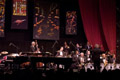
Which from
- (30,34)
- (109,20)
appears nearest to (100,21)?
(109,20)

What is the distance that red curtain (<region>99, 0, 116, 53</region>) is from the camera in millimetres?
13375

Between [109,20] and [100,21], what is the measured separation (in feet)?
1.86

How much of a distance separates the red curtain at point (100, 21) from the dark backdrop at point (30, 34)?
47 centimetres

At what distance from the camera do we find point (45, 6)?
41.9ft

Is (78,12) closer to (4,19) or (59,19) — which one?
(59,19)

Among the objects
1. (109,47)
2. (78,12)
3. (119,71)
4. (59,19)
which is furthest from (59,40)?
(119,71)

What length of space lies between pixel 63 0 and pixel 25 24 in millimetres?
2882

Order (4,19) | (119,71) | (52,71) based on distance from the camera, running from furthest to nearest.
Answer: (4,19), (119,71), (52,71)

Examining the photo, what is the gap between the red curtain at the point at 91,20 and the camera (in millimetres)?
13414

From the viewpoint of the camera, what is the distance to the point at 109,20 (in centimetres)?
1359

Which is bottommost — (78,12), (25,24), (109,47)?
(109,47)

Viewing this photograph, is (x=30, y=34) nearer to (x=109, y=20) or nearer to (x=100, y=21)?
(x=100, y=21)

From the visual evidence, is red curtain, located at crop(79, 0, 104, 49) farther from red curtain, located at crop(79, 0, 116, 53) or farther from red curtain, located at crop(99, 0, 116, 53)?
red curtain, located at crop(99, 0, 116, 53)

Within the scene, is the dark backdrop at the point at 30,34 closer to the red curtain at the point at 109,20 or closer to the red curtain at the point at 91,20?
the red curtain at the point at 91,20
